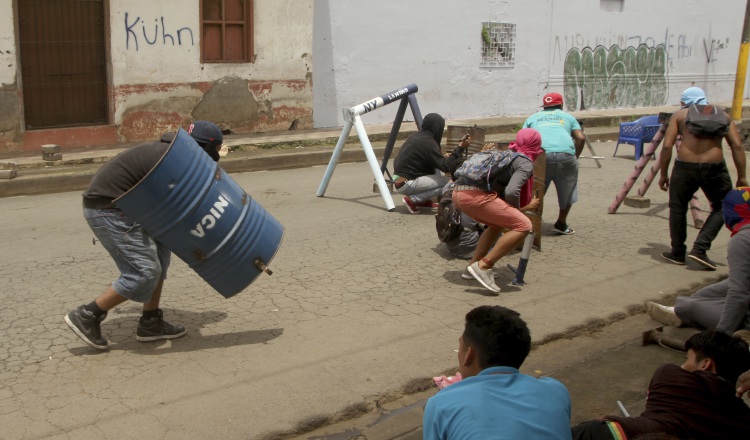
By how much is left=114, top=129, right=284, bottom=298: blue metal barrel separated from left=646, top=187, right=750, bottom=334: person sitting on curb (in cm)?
272

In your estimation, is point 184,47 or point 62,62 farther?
point 184,47

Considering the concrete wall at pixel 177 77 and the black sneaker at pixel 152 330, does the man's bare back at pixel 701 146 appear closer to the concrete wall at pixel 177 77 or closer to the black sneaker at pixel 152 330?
the black sneaker at pixel 152 330

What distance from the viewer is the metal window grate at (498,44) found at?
55.6 feet

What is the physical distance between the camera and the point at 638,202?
977 centimetres

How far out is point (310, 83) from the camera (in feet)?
46.0

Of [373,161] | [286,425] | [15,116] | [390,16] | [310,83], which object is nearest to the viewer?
[286,425]

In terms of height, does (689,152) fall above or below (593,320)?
above

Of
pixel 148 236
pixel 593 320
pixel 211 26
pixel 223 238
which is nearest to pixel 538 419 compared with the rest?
pixel 223 238

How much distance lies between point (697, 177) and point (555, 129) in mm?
1496

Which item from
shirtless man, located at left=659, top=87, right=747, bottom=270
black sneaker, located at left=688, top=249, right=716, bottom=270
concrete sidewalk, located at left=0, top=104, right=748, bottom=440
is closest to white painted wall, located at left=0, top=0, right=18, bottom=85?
concrete sidewalk, located at left=0, top=104, right=748, bottom=440

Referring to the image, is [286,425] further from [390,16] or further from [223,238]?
[390,16]

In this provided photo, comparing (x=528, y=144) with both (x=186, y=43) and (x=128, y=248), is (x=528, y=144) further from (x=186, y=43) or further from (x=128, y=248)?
(x=186, y=43)

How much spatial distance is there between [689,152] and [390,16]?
891 cm

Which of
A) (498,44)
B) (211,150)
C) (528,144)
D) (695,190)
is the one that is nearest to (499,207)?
(528,144)
